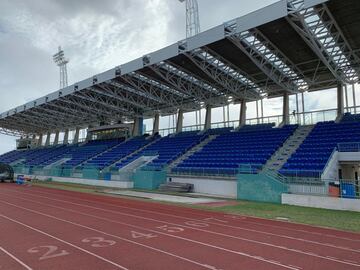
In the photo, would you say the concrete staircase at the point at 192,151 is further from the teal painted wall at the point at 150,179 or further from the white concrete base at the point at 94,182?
the white concrete base at the point at 94,182

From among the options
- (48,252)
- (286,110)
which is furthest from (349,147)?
(48,252)

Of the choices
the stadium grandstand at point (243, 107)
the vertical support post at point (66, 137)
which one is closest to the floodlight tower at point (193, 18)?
the stadium grandstand at point (243, 107)

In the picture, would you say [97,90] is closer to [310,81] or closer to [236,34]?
[236,34]

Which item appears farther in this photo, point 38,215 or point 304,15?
point 304,15

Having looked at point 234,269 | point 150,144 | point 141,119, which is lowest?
point 234,269

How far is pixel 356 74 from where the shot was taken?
88.1 ft

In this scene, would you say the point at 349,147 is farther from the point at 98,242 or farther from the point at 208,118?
the point at 208,118

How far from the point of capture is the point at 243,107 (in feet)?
116

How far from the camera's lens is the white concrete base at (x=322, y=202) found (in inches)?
608

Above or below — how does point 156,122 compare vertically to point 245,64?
below

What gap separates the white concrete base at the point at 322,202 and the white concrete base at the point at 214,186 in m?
5.04

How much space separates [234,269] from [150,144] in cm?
3451

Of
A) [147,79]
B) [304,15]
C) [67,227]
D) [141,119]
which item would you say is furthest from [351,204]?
[141,119]

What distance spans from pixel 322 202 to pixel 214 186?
9.33 metres
